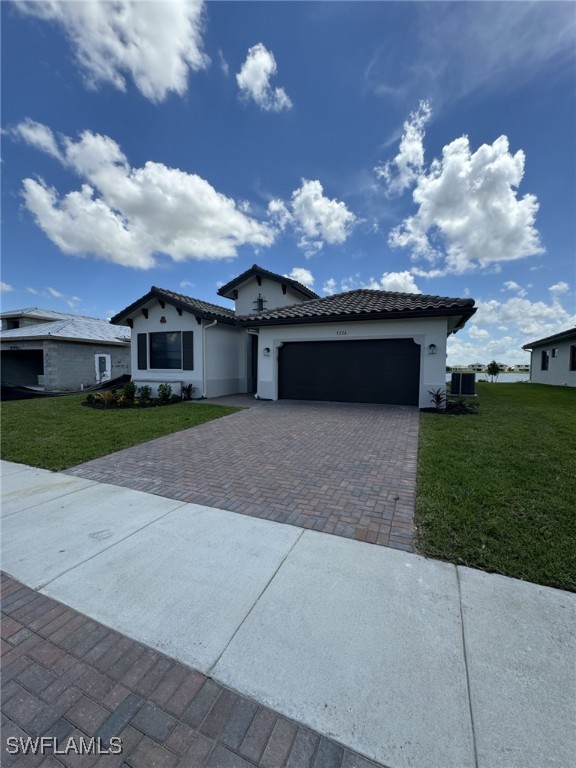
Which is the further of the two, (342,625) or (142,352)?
(142,352)

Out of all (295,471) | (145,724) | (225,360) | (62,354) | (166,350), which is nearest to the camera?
(145,724)

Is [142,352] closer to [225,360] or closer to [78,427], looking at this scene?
[225,360]

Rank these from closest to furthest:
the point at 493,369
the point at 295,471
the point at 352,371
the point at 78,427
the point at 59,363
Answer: the point at 295,471
the point at 78,427
the point at 352,371
the point at 59,363
the point at 493,369

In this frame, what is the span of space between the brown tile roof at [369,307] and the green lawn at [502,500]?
4123mm

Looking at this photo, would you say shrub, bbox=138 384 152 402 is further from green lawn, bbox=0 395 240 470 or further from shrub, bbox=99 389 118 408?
green lawn, bbox=0 395 240 470

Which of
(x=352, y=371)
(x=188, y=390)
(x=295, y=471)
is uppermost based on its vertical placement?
(x=352, y=371)

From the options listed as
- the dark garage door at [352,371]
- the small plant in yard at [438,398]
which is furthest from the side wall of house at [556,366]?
the dark garage door at [352,371]

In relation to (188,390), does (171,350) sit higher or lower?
higher

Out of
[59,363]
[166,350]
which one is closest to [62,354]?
[59,363]

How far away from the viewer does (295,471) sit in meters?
5.31

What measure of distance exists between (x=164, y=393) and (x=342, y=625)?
1227cm

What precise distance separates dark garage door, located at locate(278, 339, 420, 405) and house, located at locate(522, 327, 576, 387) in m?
14.3

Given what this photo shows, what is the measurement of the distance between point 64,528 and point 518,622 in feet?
14.7

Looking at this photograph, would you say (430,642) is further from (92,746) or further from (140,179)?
(140,179)
